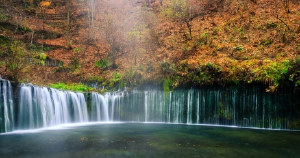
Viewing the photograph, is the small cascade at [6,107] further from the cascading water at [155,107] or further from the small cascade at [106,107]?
the small cascade at [106,107]

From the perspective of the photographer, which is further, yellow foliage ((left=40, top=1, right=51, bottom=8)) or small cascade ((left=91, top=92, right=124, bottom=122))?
yellow foliage ((left=40, top=1, right=51, bottom=8))

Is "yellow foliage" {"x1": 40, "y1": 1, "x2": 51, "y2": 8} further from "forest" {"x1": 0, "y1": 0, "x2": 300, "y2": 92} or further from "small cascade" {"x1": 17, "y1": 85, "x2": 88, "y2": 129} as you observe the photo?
"small cascade" {"x1": 17, "y1": 85, "x2": 88, "y2": 129}

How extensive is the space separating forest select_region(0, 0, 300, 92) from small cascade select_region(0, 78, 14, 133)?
0.75 meters

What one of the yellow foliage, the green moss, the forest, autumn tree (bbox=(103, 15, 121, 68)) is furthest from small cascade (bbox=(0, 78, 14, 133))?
the yellow foliage

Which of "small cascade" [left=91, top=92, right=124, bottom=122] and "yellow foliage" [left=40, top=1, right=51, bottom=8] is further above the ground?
"yellow foliage" [left=40, top=1, right=51, bottom=8]

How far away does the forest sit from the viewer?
40.3 ft

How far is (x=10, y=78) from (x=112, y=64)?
33.1ft

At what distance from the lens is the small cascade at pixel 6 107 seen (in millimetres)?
9227

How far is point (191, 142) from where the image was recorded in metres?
7.78

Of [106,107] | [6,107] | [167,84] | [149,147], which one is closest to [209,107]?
[167,84]

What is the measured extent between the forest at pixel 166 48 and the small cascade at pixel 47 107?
3.84 feet

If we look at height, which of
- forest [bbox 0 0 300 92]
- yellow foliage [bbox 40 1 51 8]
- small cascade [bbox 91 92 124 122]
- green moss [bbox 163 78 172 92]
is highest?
yellow foliage [bbox 40 1 51 8]

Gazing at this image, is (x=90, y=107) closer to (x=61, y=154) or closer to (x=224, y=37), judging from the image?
(x=61, y=154)

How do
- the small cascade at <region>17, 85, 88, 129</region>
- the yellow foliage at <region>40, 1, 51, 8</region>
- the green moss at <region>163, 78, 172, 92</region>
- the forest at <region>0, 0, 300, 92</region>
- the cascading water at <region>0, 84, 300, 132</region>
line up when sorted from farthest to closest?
the yellow foliage at <region>40, 1, 51, 8</region> < the green moss at <region>163, 78, 172, 92</region> < the forest at <region>0, 0, 300, 92</region> < the cascading water at <region>0, 84, 300, 132</region> < the small cascade at <region>17, 85, 88, 129</region>
